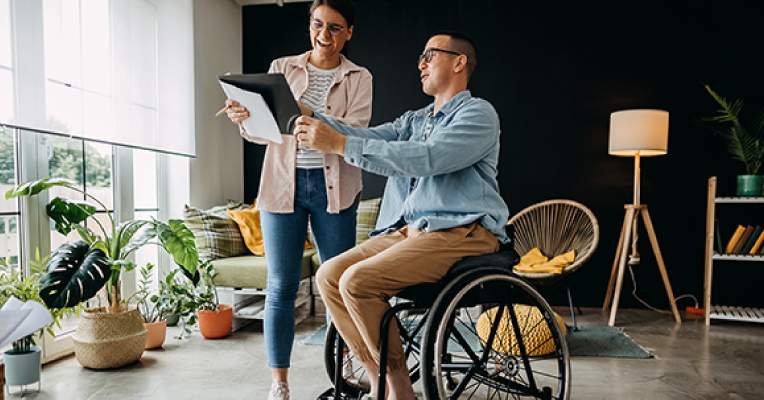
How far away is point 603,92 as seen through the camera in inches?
142

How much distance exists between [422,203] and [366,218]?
2121mm

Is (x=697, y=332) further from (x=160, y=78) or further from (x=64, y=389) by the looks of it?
(x=160, y=78)

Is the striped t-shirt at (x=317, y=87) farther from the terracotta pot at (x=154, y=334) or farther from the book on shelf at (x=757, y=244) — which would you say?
the book on shelf at (x=757, y=244)

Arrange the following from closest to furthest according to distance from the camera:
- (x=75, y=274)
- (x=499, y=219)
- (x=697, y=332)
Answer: (x=499, y=219), (x=75, y=274), (x=697, y=332)

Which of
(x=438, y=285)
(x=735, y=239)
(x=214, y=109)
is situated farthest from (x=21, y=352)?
(x=735, y=239)

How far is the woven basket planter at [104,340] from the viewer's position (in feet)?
7.10

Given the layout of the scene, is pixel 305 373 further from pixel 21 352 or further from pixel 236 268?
pixel 21 352

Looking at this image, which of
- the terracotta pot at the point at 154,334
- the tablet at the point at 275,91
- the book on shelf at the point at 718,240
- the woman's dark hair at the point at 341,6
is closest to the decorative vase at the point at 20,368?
the terracotta pot at the point at 154,334

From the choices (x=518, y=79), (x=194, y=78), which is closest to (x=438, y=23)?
(x=518, y=79)

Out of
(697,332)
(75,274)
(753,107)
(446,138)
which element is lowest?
(697,332)

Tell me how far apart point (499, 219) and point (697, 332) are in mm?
2312

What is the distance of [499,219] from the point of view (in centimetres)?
139

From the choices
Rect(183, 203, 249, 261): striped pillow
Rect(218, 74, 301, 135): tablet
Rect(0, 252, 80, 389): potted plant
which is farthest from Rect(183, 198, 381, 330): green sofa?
Rect(218, 74, 301, 135): tablet

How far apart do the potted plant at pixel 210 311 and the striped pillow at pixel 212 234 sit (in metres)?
0.21
